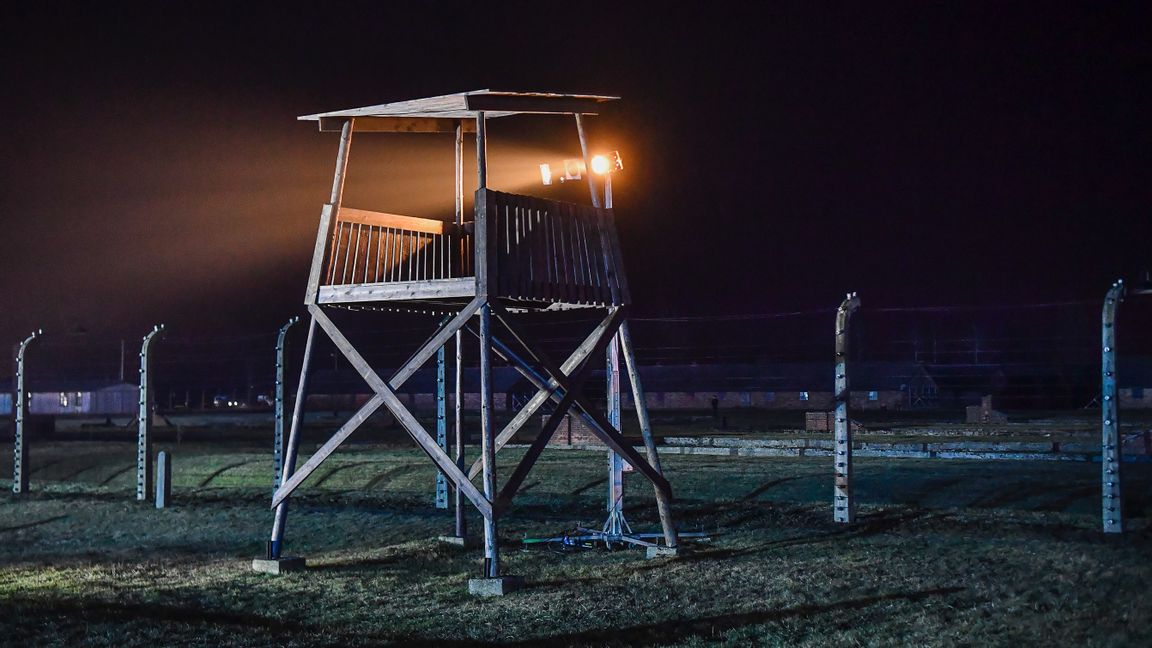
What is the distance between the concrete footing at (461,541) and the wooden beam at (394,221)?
12.0ft

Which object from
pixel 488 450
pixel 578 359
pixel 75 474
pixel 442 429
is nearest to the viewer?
pixel 488 450

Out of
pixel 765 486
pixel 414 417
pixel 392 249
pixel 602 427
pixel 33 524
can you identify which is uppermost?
pixel 392 249

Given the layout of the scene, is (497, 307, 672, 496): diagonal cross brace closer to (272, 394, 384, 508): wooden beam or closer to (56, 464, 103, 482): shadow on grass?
(272, 394, 384, 508): wooden beam

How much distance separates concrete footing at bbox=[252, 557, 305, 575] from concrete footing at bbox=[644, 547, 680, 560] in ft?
12.1

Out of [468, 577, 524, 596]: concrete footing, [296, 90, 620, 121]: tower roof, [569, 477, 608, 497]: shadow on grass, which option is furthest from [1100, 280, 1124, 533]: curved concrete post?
[569, 477, 608, 497]: shadow on grass

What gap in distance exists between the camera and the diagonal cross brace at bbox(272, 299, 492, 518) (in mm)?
11109

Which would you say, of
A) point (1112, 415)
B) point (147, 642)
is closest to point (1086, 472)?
point (1112, 415)

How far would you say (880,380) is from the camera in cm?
8175

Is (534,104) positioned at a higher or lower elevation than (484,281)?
higher

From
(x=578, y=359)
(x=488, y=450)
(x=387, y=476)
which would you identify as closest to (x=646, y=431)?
(x=578, y=359)

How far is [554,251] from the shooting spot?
1204 centimetres

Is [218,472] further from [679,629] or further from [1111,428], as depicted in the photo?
[1111,428]

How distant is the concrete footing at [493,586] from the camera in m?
10.2

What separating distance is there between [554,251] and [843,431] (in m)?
4.33
